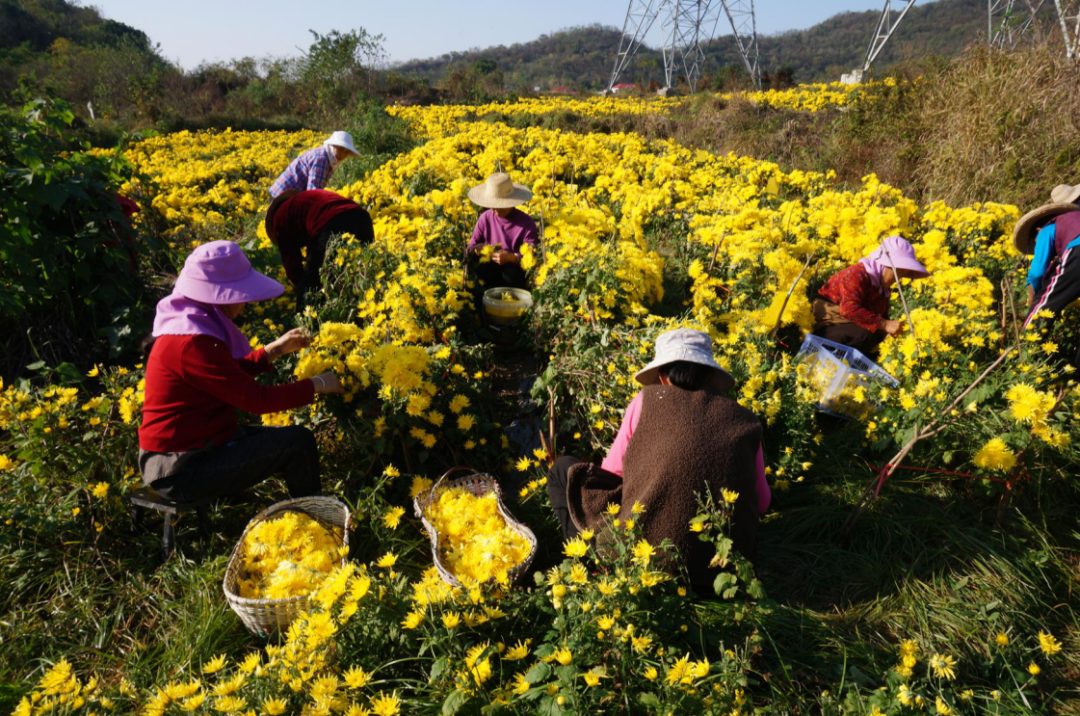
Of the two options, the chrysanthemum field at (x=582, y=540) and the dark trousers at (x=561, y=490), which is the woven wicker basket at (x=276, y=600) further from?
the dark trousers at (x=561, y=490)

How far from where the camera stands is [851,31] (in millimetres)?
71750

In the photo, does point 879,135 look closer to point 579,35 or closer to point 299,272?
point 299,272

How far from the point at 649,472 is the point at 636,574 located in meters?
0.46

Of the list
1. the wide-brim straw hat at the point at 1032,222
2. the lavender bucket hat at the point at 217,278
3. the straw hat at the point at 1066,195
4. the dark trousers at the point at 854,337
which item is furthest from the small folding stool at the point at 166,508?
the straw hat at the point at 1066,195

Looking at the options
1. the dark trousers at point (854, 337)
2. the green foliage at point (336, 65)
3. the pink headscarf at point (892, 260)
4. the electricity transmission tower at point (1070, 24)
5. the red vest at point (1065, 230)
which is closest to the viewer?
the red vest at point (1065, 230)

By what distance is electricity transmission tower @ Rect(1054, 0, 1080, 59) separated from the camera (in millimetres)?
6492

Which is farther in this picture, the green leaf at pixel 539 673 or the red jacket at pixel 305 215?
the red jacket at pixel 305 215

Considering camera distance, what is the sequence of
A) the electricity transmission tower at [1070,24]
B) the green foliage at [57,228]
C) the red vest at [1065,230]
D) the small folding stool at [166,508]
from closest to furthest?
the small folding stool at [166,508] < the green foliage at [57,228] < the red vest at [1065,230] < the electricity transmission tower at [1070,24]

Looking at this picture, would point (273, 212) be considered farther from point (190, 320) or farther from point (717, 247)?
point (717, 247)

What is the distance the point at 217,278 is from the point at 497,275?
7.96ft

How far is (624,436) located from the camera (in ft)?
7.70

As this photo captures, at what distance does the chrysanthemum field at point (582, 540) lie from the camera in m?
1.60

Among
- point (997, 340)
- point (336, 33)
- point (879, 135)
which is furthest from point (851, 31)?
point (997, 340)

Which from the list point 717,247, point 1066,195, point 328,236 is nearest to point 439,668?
point 328,236
